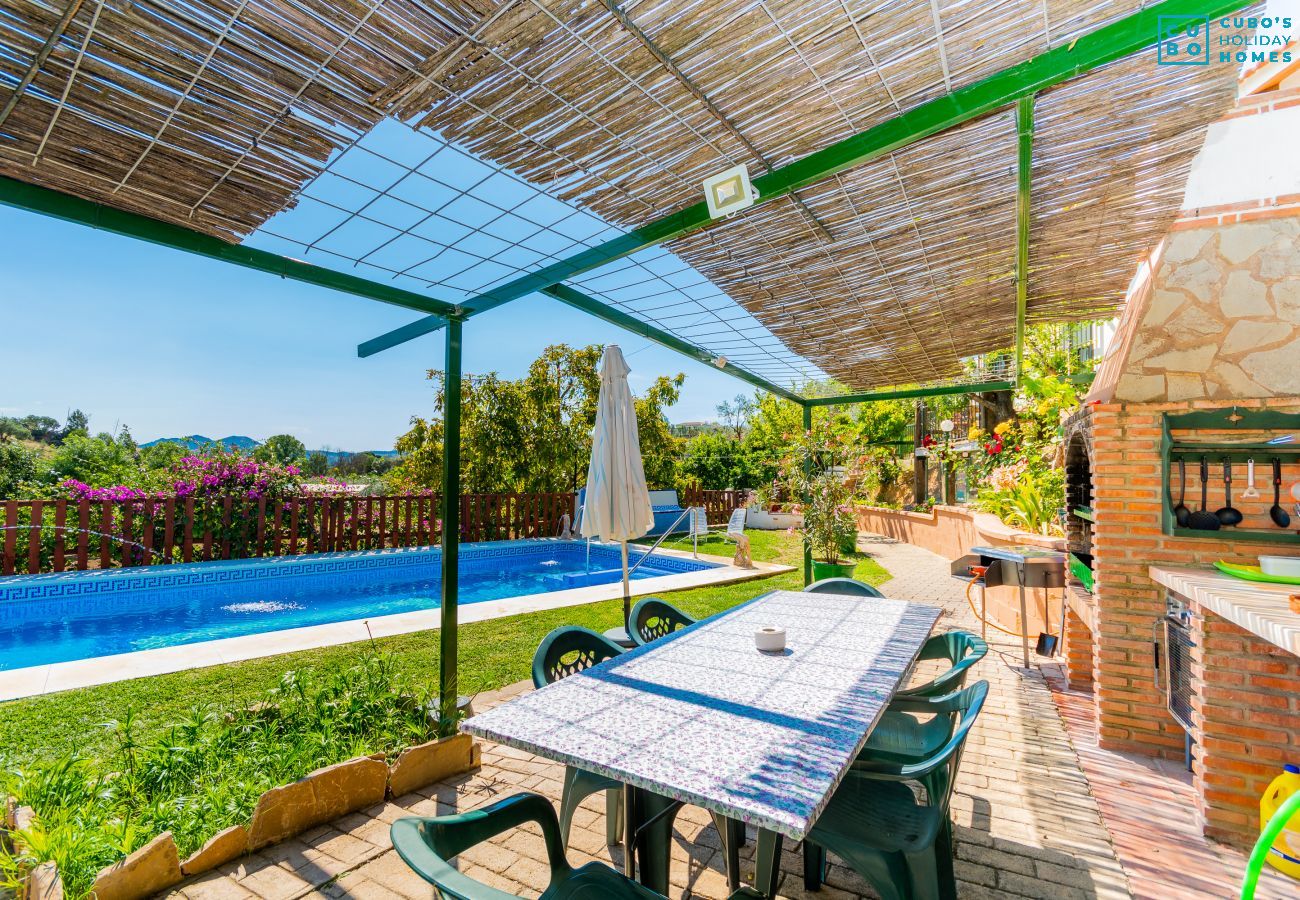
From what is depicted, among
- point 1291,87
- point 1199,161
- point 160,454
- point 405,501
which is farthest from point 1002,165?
point 160,454

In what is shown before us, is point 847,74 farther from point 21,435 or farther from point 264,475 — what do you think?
point 21,435

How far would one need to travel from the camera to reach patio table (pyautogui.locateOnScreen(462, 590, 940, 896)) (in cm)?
145

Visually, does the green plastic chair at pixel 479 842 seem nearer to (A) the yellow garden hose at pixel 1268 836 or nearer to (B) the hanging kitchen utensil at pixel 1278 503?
(A) the yellow garden hose at pixel 1268 836

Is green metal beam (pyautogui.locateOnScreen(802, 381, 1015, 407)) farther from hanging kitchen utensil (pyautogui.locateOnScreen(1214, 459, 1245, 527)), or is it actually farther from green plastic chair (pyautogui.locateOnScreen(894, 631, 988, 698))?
green plastic chair (pyautogui.locateOnScreen(894, 631, 988, 698))

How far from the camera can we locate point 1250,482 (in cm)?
314

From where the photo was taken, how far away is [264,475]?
9.99 metres

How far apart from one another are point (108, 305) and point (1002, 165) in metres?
32.3

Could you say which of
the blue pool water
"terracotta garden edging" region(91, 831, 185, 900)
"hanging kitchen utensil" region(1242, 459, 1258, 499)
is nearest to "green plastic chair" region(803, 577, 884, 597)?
"hanging kitchen utensil" region(1242, 459, 1258, 499)

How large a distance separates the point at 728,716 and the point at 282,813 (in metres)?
1.98

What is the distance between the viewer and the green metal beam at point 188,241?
214cm

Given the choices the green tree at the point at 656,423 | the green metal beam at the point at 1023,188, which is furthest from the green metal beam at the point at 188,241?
the green tree at the point at 656,423

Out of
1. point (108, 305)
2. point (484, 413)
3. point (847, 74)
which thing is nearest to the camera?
point (847, 74)

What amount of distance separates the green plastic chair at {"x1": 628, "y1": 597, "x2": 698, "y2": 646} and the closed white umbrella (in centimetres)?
85

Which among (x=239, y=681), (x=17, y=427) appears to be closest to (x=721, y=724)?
(x=239, y=681)
